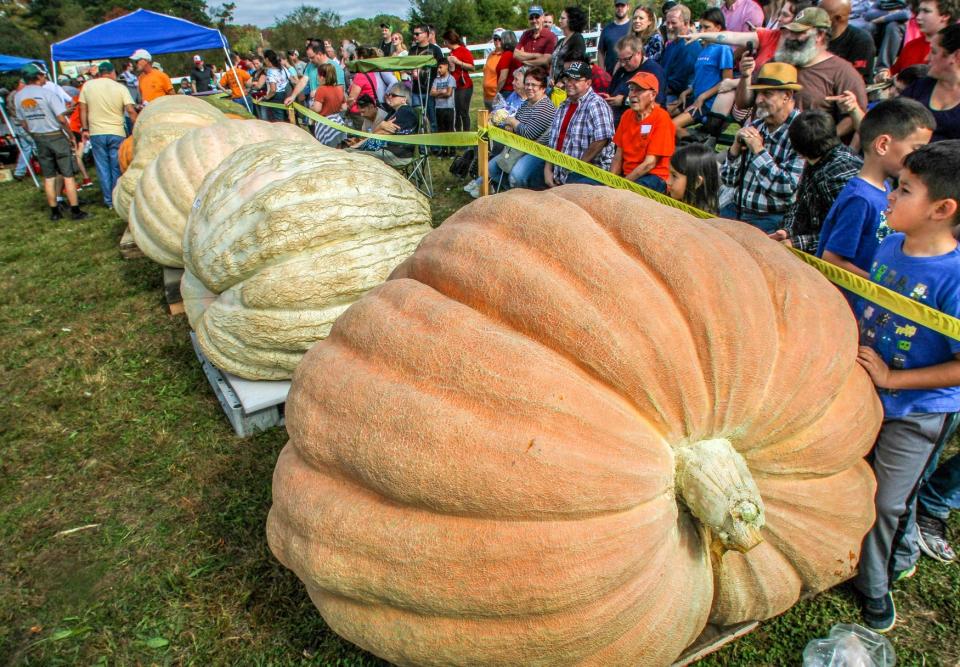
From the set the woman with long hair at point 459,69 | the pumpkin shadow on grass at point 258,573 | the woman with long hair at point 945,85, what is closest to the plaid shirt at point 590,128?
the woman with long hair at point 945,85

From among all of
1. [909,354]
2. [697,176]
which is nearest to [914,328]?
[909,354]

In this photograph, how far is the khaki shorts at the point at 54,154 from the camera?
9211 mm

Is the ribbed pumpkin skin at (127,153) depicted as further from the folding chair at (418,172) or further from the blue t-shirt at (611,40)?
the blue t-shirt at (611,40)

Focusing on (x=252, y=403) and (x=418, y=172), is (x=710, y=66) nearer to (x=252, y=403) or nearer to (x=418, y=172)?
(x=418, y=172)

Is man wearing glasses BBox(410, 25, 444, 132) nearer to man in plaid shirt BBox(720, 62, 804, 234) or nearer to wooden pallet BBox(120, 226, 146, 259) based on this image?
wooden pallet BBox(120, 226, 146, 259)

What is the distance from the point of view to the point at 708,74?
294 inches

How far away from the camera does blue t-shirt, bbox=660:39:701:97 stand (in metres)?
7.87

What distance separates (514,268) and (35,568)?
2.88 metres

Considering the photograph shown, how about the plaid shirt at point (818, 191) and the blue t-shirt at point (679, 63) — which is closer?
the plaid shirt at point (818, 191)

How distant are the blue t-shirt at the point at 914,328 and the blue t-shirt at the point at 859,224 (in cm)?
47

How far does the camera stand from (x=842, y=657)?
7.35 ft

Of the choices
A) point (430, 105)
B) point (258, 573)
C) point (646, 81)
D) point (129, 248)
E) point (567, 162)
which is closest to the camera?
point (258, 573)

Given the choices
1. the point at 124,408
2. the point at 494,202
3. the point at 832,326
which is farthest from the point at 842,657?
the point at 124,408

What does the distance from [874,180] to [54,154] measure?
434 inches
